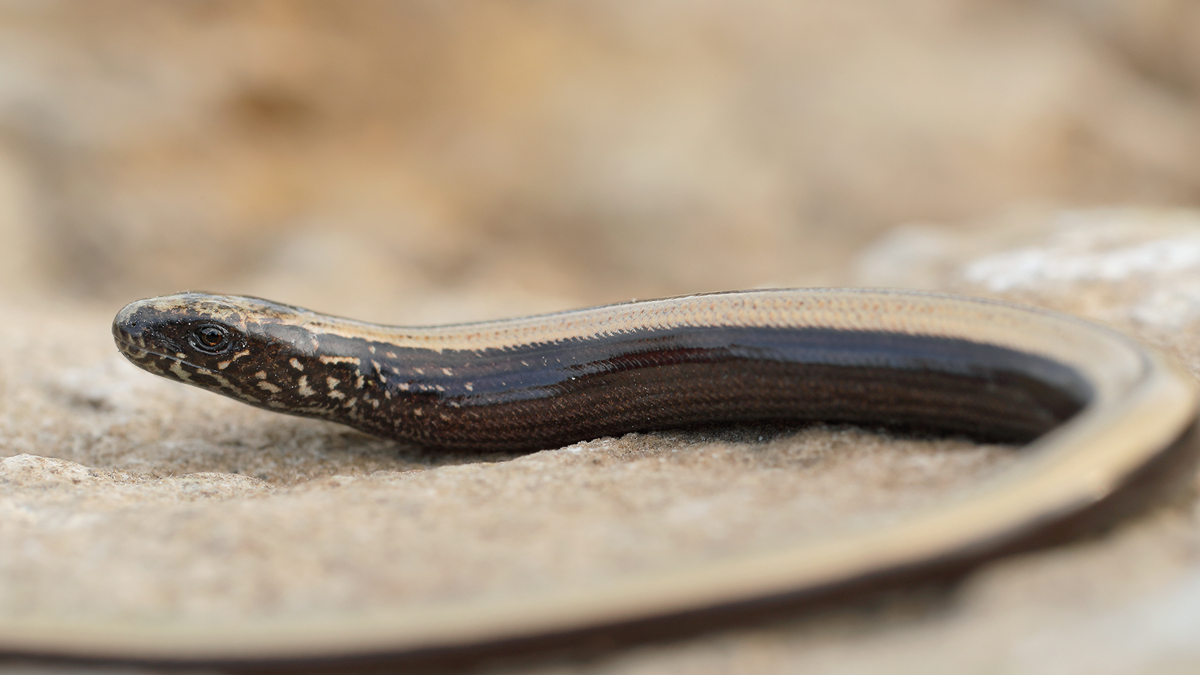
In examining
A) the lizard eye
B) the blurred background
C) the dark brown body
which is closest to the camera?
the dark brown body

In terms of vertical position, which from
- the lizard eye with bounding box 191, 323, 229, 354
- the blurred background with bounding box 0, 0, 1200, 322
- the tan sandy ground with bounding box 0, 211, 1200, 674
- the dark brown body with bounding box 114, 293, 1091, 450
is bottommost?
the tan sandy ground with bounding box 0, 211, 1200, 674

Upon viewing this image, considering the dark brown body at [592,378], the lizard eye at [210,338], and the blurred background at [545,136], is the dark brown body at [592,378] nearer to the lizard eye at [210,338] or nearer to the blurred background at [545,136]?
the lizard eye at [210,338]

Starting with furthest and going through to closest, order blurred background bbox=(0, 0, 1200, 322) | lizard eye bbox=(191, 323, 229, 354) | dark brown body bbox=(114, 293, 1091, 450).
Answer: blurred background bbox=(0, 0, 1200, 322), lizard eye bbox=(191, 323, 229, 354), dark brown body bbox=(114, 293, 1091, 450)

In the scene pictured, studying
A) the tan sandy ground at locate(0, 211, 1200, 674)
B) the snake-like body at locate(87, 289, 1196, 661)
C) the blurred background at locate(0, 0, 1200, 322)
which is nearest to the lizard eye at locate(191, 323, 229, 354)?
the snake-like body at locate(87, 289, 1196, 661)

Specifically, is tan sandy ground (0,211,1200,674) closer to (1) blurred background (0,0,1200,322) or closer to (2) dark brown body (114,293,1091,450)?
(2) dark brown body (114,293,1091,450)

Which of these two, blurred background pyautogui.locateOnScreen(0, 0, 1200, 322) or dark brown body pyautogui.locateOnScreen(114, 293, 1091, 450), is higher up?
blurred background pyautogui.locateOnScreen(0, 0, 1200, 322)

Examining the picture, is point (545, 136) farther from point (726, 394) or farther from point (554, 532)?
point (554, 532)

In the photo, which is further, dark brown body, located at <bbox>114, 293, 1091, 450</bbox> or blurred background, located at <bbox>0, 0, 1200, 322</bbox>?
blurred background, located at <bbox>0, 0, 1200, 322</bbox>

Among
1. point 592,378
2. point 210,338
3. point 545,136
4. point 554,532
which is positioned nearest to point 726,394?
point 592,378
